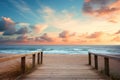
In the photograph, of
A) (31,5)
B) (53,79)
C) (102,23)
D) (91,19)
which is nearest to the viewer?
(53,79)

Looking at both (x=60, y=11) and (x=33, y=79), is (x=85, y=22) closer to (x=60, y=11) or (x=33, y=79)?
(x=60, y=11)

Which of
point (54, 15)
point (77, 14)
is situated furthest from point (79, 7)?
point (54, 15)

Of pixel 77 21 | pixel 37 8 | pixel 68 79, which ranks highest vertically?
pixel 37 8

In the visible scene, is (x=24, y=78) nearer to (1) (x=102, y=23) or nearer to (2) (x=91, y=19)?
(2) (x=91, y=19)

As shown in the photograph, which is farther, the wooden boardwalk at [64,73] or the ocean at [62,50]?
the ocean at [62,50]

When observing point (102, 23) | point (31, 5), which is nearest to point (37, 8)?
point (31, 5)

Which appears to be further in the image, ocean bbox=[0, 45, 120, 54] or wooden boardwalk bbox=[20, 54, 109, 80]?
ocean bbox=[0, 45, 120, 54]

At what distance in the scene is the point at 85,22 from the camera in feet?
85.3

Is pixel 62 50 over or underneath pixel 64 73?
underneath

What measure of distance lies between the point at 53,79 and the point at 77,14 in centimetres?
1774

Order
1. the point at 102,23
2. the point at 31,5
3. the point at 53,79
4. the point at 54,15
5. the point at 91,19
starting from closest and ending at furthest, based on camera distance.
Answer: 1. the point at 53,79
2. the point at 54,15
3. the point at 31,5
4. the point at 91,19
5. the point at 102,23

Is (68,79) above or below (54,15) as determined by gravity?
below

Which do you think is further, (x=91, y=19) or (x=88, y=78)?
(x=91, y=19)

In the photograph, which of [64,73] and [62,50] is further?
[62,50]
